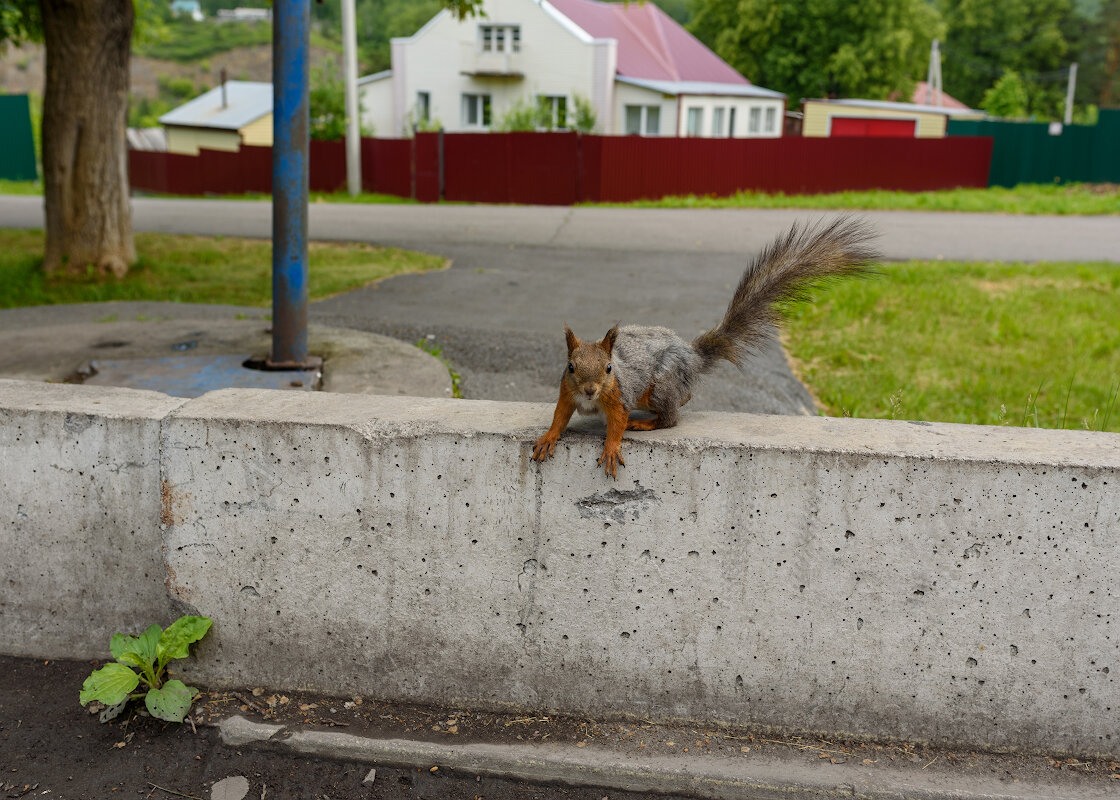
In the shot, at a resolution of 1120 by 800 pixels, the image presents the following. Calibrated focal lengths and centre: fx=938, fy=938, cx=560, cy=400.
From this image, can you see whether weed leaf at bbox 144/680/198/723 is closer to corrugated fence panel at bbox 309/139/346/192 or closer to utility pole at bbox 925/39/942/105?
corrugated fence panel at bbox 309/139/346/192

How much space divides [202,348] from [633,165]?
18.0m

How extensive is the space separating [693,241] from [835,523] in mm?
12018

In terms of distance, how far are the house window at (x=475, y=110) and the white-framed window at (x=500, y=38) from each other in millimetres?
1856

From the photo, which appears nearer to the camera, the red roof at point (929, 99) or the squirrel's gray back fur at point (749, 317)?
the squirrel's gray back fur at point (749, 317)

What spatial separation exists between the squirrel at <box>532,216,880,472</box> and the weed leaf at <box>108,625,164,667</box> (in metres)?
1.46

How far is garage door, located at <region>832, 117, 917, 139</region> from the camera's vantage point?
132 ft

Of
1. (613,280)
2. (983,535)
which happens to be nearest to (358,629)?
(983,535)

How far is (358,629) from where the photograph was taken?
10.3 ft

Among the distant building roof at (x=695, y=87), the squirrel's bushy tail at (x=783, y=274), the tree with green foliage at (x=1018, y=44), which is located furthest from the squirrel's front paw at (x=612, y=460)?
the tree with green foliage at (x=1018, y=44)

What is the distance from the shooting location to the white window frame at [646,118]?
112 feet

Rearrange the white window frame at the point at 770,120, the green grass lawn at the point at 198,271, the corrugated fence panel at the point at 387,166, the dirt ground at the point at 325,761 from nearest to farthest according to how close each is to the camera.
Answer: the dirt ground at the point at 325,761 → the green grass lawn at the point at 198,271 → the corrugated fence panel at the point at 387,166 → the white window frame at the point at 770,120

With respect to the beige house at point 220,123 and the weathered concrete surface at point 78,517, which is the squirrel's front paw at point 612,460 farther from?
the beige house at point 220,123

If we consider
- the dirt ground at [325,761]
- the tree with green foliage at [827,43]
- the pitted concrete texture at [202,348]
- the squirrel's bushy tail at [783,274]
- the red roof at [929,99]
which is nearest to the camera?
the dirt ground at [325,761]

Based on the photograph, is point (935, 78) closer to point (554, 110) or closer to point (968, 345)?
point (554, 110)
